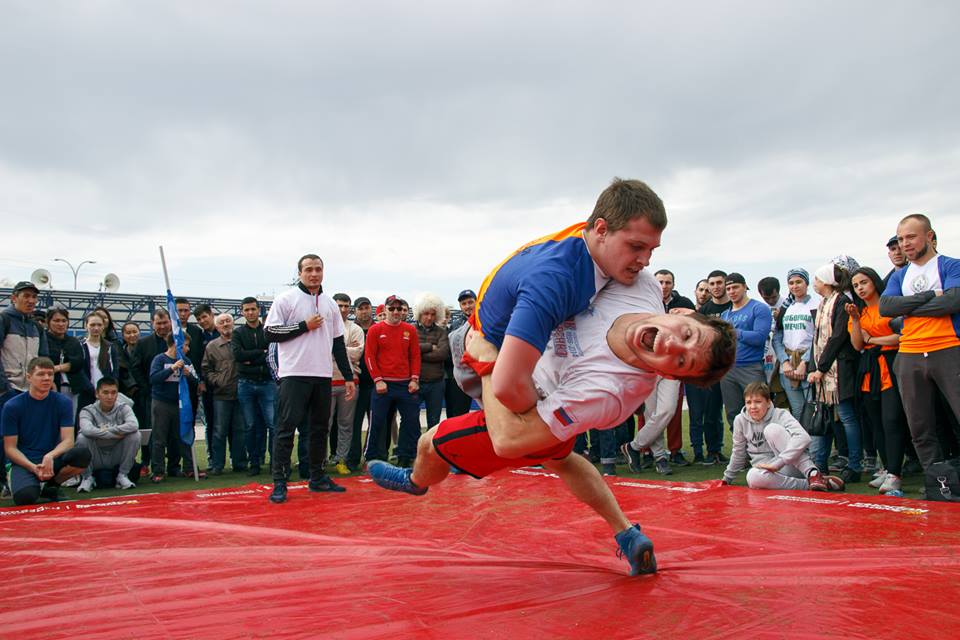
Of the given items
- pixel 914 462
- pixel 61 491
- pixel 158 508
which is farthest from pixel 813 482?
pixel 61 491

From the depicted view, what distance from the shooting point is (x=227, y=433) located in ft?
25.6

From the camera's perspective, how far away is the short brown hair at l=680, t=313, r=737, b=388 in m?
2.45

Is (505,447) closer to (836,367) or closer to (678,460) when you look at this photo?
(836,367)

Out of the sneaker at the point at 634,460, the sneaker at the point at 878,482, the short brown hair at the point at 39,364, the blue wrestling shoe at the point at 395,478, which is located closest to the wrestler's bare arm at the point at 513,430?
the blue wrestling shoe at the point at 395,478

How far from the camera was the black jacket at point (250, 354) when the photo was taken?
744cm

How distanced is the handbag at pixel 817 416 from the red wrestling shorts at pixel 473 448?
3.61 m

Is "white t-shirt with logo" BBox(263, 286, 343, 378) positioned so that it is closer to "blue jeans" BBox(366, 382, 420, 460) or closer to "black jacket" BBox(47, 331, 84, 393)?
"blue jeans" BBox(366, 382, 420, 460)

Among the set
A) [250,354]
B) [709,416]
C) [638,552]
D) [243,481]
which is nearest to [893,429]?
[709,416]

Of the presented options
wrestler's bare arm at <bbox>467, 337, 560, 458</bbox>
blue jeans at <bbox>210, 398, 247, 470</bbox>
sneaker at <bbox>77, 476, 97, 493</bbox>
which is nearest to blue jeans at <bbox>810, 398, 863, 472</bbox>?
wrestler's bare arm at <bbox>467, 337, 560, 458</bbox>

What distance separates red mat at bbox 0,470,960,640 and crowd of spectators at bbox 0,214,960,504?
90 centimetres

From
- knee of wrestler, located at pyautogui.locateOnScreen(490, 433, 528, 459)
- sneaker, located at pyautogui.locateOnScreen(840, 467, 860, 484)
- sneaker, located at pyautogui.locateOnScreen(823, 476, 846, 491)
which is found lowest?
sneaker, located at pyautogui.locateOnScreen(840, 467, 860, 484)

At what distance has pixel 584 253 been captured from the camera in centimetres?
263

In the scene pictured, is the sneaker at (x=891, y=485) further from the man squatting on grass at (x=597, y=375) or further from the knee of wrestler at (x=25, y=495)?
the knee of wrestler at (x=25, y=495)

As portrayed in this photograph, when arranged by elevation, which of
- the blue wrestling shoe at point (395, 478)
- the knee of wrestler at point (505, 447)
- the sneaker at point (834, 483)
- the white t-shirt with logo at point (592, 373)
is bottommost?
the sneaker at point (834, 483)
